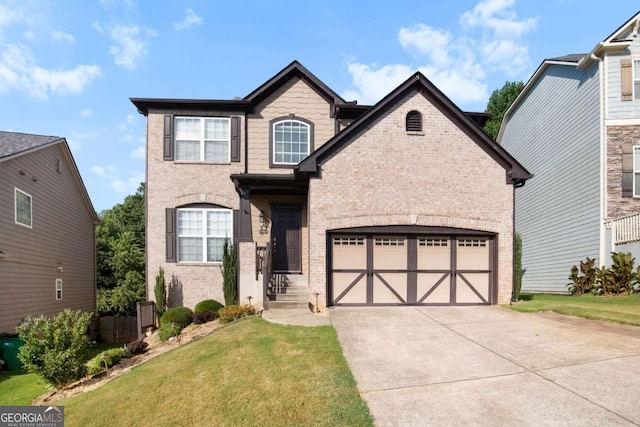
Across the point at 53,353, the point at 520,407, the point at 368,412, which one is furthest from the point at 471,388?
the point at 53,353

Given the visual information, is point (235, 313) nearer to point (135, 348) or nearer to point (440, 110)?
point (135, 348)

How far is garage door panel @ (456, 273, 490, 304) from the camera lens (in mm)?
12227

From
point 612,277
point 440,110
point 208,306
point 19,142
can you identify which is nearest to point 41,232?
point 19,142

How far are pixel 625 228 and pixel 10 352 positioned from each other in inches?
781

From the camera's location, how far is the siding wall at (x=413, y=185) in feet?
38.5

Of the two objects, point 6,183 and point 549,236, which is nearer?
point 6,183

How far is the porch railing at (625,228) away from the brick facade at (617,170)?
1.96ft

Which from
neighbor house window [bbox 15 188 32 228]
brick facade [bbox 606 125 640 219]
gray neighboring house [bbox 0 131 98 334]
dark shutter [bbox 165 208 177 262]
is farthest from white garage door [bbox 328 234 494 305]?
neighbor house window [bbox 15 188 32 228]

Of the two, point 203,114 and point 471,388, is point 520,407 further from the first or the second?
point 203,114

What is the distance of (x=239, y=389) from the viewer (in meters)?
6.16

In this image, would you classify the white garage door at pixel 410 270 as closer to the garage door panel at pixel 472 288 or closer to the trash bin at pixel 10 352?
the garage door panel at pixel 472 288

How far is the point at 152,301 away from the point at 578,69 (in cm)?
1903

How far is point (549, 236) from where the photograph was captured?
18781 mm

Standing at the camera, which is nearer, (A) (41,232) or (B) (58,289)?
(A) (41,232)
